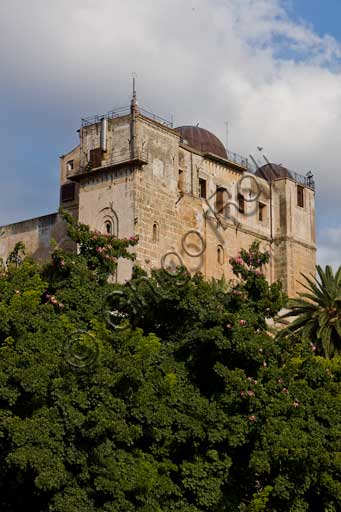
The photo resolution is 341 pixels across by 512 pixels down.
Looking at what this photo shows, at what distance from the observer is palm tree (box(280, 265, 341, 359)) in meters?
27.6

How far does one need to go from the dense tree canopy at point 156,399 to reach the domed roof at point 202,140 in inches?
734

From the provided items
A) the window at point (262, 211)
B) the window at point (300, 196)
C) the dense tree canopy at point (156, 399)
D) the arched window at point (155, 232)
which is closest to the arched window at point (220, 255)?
the window at point (262, 211)

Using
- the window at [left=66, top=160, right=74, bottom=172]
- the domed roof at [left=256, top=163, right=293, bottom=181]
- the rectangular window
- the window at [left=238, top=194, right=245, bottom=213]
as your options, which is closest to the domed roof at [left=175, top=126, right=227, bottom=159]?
the window at [left=238, top=194, right=245, bottom=213]

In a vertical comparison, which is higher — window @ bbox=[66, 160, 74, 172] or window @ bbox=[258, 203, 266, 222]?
window @ bbox=[66, 160, 74, 172]

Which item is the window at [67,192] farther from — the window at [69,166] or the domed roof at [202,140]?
the domed roof at [202,140]

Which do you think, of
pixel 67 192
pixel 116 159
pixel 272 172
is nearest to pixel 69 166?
pixel 67 192

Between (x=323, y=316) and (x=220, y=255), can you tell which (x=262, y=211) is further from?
(x=323, y=316)

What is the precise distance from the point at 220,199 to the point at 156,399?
21849 mm

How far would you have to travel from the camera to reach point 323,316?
92.2 ft

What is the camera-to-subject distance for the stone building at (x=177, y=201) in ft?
111

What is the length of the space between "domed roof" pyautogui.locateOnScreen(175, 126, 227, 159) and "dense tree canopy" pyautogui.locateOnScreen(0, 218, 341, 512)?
A: 18.6 meters

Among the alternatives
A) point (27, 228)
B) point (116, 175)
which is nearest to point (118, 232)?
point (116, 175)

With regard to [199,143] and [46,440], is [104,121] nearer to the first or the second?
[199,143]

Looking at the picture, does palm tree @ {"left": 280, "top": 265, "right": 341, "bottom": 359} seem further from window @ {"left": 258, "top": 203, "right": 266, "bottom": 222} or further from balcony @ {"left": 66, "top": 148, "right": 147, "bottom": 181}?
window @ {"left": 258, "top": 203, "right": 266, "bottom": 222}
